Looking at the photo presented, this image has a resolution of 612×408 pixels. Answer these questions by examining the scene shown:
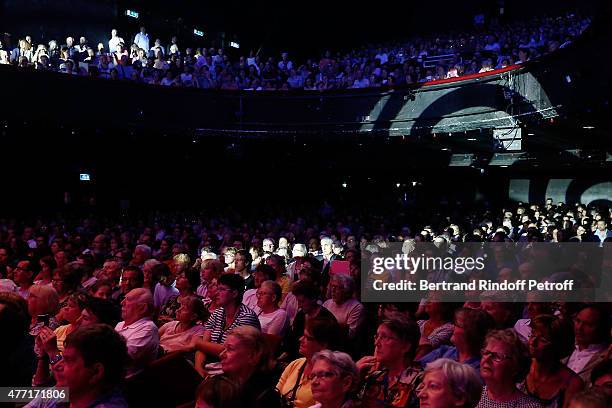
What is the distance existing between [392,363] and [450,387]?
0.77 metres

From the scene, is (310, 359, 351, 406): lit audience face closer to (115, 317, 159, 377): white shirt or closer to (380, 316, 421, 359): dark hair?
(380, 316, 421, 359): dark hair

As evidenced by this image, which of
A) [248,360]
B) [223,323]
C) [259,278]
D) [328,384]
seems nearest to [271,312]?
Result: [223,323]

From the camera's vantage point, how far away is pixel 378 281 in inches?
235

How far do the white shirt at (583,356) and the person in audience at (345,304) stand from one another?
1618mm

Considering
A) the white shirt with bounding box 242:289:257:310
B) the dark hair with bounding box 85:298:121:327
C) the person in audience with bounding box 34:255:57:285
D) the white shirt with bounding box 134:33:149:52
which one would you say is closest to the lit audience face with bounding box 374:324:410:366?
the dark hair with bounding box 85:298:121:327

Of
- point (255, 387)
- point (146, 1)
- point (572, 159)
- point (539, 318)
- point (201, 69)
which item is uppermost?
point (146, 1)

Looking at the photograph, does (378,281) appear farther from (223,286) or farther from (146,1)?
(146,1)

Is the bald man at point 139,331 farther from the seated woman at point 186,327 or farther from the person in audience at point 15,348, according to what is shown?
the person in audience at point 15,348

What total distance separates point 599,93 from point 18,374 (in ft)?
26.4

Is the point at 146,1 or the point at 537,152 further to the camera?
the point at 146,1

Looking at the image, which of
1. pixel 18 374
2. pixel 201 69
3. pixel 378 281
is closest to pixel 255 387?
pixel 18 374

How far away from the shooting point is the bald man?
11.9 ft

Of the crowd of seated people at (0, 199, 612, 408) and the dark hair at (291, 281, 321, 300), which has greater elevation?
the dark hair at (291, 281, 321, 300)

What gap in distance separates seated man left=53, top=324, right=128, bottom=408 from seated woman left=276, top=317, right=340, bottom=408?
3.41ft
